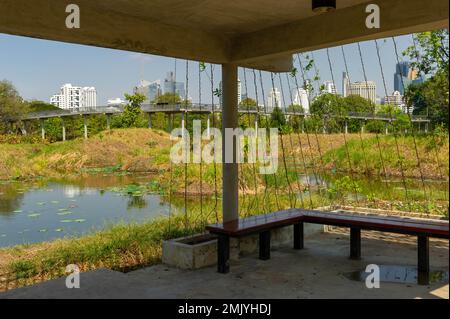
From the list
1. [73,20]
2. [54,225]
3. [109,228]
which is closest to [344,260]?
[73,20]

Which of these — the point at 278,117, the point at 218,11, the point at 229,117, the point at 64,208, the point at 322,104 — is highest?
the point at 218,11

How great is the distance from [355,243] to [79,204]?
11.0 metres

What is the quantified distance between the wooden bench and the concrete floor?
8.2 inches

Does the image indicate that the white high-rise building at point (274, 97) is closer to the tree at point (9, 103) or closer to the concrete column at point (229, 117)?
the concrete column at point (229, 117)

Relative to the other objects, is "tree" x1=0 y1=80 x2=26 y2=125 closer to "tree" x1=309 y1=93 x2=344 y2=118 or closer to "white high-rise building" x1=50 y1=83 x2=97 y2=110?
"tree" x1=309 y1=93 x2=344 y2=118

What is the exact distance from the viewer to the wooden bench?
14.0 ft

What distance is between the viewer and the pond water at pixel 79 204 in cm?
1030

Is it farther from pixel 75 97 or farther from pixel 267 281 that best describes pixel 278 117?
pixel 75 97

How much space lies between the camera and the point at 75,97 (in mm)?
124688

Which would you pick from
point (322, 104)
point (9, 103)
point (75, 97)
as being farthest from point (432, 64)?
point (75, 97)

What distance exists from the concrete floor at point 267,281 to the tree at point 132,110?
34.4 meters

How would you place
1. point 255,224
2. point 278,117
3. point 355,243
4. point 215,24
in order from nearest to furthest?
point 255,224, point 215,24, point 355,243, point 278,117

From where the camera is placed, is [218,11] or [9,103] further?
[9,103]

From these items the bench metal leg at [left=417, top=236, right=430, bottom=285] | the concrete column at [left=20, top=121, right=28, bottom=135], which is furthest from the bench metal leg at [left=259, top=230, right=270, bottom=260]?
the concrete column at [left=20, top=121, right=28, bottom=135]
